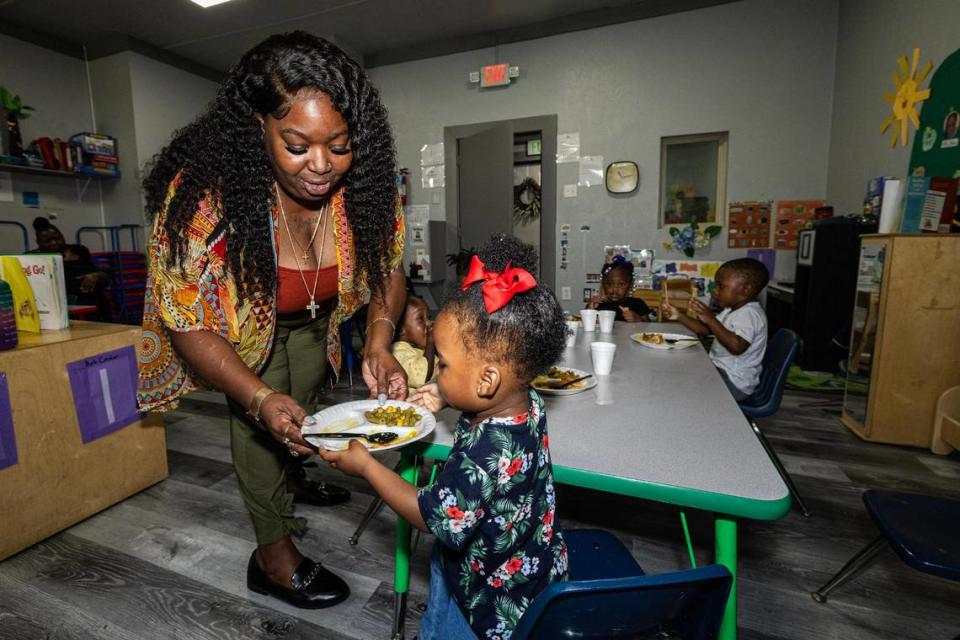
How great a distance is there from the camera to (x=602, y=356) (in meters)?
1.42

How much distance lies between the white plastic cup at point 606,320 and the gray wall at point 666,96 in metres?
2.87

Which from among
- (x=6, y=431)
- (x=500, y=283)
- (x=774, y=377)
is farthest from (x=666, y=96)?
(x=6, y=431)

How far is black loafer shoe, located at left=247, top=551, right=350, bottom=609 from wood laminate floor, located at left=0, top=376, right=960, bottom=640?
3 cm

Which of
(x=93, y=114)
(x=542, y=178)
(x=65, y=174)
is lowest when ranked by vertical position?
(x=542, y=178)

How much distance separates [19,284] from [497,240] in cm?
203

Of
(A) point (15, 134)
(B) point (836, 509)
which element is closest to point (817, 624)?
(B) point (836, 509)

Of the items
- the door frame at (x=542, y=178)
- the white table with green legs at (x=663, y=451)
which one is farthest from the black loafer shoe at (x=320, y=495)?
the door frame at (x=542, y=178)

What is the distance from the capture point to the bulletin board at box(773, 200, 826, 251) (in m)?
4.32

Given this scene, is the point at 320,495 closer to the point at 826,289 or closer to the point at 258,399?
the point at 258,399

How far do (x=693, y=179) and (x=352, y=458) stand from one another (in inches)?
188

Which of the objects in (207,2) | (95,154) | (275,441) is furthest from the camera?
(95,154)

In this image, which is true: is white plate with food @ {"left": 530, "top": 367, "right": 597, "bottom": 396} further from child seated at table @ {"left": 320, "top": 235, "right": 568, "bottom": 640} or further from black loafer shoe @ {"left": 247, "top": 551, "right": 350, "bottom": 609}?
black loafer shoe @ {"left": 247, "top": 551, "right": 350, "bottom": 609}

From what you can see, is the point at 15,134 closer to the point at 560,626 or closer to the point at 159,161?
the point at 159,161

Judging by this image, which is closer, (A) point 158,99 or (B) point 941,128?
(B) point 941,128
